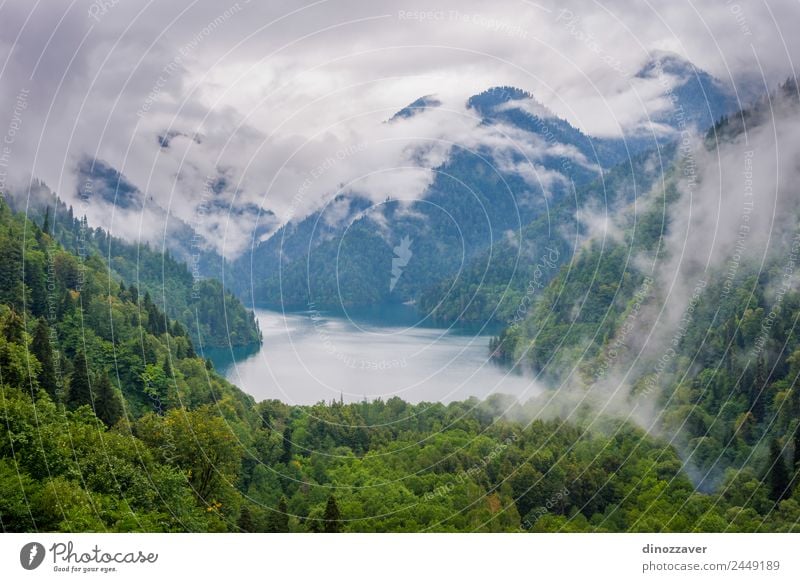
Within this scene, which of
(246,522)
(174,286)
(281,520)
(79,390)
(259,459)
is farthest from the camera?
(174,286)

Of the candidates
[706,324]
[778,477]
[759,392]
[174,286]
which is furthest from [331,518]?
[174,286]

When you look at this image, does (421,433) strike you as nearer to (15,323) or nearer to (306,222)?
(15,323)

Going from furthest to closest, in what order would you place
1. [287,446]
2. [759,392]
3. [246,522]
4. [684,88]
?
[684,88] < [759,392] < [287,446] < [246,522]

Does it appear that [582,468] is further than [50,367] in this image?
Yes

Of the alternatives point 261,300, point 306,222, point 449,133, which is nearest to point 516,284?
point 449,133

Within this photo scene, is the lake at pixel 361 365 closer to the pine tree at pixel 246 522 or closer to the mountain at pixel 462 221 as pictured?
the mountain at pixel 462 221

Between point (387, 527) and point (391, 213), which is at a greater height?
point (391, 213)

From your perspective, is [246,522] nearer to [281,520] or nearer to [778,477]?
[281,520]
